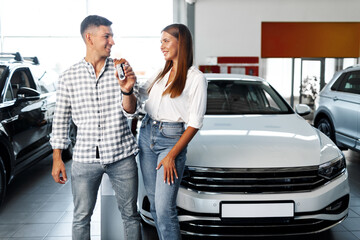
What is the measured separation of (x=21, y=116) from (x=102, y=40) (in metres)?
2.37

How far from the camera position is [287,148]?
2680 mm

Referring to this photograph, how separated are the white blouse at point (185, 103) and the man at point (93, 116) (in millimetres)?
160

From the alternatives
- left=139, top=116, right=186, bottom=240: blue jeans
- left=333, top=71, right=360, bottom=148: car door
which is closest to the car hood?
left=139, top=116, right=186, bottom=240: blue jeans

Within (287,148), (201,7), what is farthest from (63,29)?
(287,148)

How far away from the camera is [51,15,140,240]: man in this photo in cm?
196

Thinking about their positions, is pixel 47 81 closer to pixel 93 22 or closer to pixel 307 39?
pixel 93 22

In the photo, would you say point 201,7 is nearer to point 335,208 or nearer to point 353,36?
point 353,36

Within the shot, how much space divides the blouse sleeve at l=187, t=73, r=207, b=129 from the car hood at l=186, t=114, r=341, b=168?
581mm

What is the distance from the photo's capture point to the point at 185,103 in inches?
81.1

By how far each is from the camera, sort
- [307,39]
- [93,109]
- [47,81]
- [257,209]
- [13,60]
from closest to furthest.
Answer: [93,109] < [257,209] < [13,60] < [47,81] < [307,39]

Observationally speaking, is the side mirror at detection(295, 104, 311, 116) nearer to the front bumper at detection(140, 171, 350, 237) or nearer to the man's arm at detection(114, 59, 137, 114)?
the front bumper at detection(140, 171, 350, 237)

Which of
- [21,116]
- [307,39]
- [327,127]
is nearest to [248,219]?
[21,116]

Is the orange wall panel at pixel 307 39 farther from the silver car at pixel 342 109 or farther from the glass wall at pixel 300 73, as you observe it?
the silver car at pixel 342 109

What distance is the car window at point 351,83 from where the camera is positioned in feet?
17.1
